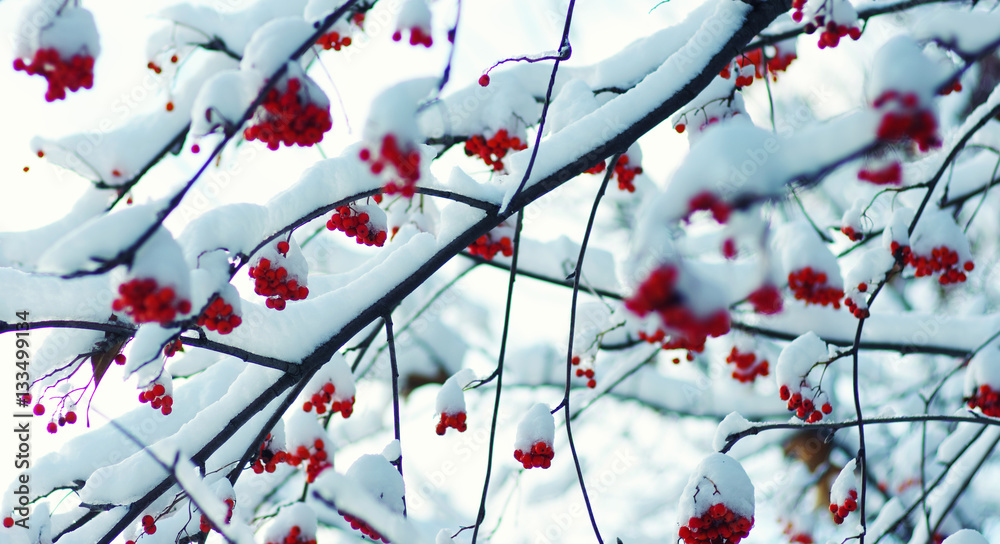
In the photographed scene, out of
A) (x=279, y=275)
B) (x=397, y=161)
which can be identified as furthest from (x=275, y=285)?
(x=397, y=161)

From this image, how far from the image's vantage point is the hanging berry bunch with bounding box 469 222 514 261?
3.30 meters

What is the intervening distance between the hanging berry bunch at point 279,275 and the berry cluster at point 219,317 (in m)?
0.32

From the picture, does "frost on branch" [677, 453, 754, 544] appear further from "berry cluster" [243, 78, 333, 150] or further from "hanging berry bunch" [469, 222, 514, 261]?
"berry cluster" [243, 78, 333, 150]

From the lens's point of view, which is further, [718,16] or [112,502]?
[718,16]

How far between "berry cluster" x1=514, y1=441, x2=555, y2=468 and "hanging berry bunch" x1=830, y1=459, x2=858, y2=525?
3.83 ft

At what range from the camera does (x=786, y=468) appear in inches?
295

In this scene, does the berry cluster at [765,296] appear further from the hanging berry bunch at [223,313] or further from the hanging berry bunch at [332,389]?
the hanging berry bunch at [332,389]

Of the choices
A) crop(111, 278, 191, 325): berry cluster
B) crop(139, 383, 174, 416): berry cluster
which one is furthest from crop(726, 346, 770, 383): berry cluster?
crop(111, 278, 191, 325): berry cluster

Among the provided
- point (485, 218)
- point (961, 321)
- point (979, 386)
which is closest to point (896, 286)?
point (961, 321)

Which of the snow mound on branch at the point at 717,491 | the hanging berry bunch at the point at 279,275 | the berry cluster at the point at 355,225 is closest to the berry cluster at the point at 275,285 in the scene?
the hanging berry bunch at the point at 279,275

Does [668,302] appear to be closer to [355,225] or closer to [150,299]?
[150,299]

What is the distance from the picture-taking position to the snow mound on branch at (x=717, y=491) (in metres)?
2.32

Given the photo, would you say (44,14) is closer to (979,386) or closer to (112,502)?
(112,502)

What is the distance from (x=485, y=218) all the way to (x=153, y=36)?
146 centimetres
